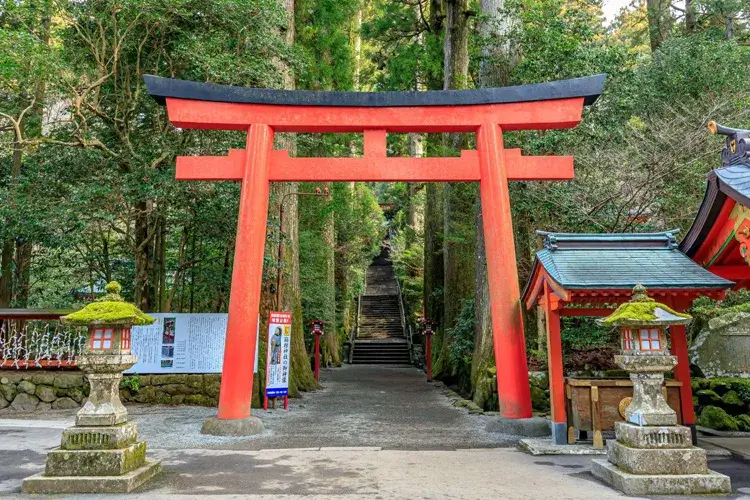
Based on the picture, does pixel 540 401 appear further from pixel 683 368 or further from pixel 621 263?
pixel 621 263

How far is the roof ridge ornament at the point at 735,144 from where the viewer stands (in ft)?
18.1

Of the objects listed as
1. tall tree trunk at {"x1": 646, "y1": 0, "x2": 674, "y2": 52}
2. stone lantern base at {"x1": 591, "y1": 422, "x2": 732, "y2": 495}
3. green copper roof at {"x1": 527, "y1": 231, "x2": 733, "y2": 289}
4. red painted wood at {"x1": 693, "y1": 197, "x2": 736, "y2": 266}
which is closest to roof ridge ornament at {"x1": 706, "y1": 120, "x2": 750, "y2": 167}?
red painted wood at {"x1": 693, "y1": 197, "x2": 736, "y2": 266}

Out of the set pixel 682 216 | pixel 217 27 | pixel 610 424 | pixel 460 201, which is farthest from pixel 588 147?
pixel 217 27

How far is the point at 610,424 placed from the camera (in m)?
6.32

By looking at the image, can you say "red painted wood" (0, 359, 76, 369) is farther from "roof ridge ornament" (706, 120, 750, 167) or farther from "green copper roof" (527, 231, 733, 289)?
"roof ridge ornament" (706, 120, 750, 167)

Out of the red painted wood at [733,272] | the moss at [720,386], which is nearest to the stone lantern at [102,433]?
the red painted wood at [733,272]

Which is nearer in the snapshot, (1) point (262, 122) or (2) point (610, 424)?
(2) point (610, 424)

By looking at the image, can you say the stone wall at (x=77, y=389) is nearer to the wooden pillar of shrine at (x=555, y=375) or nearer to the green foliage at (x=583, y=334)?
the wooden pillar of shrine at (x=555, y=375)

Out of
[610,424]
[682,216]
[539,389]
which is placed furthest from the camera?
[682,216]

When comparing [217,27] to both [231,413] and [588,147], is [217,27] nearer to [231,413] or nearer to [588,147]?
[231,413]

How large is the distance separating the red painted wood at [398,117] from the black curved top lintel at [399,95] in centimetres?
9

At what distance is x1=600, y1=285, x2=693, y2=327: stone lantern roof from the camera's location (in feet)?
17.0

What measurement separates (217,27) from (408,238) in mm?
20245

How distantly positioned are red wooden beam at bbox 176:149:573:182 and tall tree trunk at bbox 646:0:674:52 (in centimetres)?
1176
